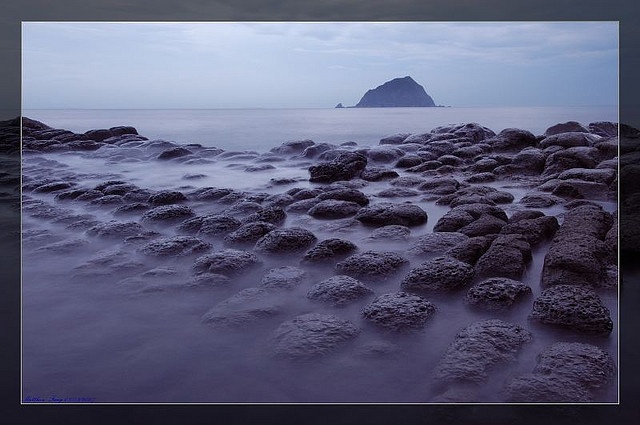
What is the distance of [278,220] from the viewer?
5.52m

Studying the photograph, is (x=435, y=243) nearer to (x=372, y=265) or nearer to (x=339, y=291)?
(x=372, y=265)

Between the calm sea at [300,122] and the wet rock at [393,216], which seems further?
the calm sea at [300,122]

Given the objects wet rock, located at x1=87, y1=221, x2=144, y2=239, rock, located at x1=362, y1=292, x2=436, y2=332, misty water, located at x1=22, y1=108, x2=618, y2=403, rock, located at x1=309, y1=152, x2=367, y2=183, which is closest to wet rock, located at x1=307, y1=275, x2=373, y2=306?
misty water, located at x1=22, y1=108, x2=618, y2=403

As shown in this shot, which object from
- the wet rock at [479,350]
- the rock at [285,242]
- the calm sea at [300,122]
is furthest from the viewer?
the calm sea at [300,122]

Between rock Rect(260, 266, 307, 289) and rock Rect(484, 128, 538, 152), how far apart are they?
4.36 metres

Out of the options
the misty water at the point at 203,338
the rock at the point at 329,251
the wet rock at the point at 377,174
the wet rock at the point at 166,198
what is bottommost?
the misty water at the point at 203,338

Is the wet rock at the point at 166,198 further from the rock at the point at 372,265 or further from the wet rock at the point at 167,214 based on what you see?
the rock at the point at 372,265

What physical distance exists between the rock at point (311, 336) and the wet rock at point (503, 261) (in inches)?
45.1

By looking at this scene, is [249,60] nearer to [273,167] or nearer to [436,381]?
[273,167]

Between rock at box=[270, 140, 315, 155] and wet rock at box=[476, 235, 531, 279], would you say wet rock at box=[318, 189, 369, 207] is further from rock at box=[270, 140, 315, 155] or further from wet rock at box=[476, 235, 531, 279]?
rock at box=[270, 140, 315, 155]

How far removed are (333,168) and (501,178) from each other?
76.6 inches

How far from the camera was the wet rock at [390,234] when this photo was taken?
5.07m

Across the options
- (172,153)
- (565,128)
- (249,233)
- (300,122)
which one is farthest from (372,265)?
(565,128)

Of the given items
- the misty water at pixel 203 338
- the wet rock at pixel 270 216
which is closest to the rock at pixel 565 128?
the misty water at pixel 203 338
